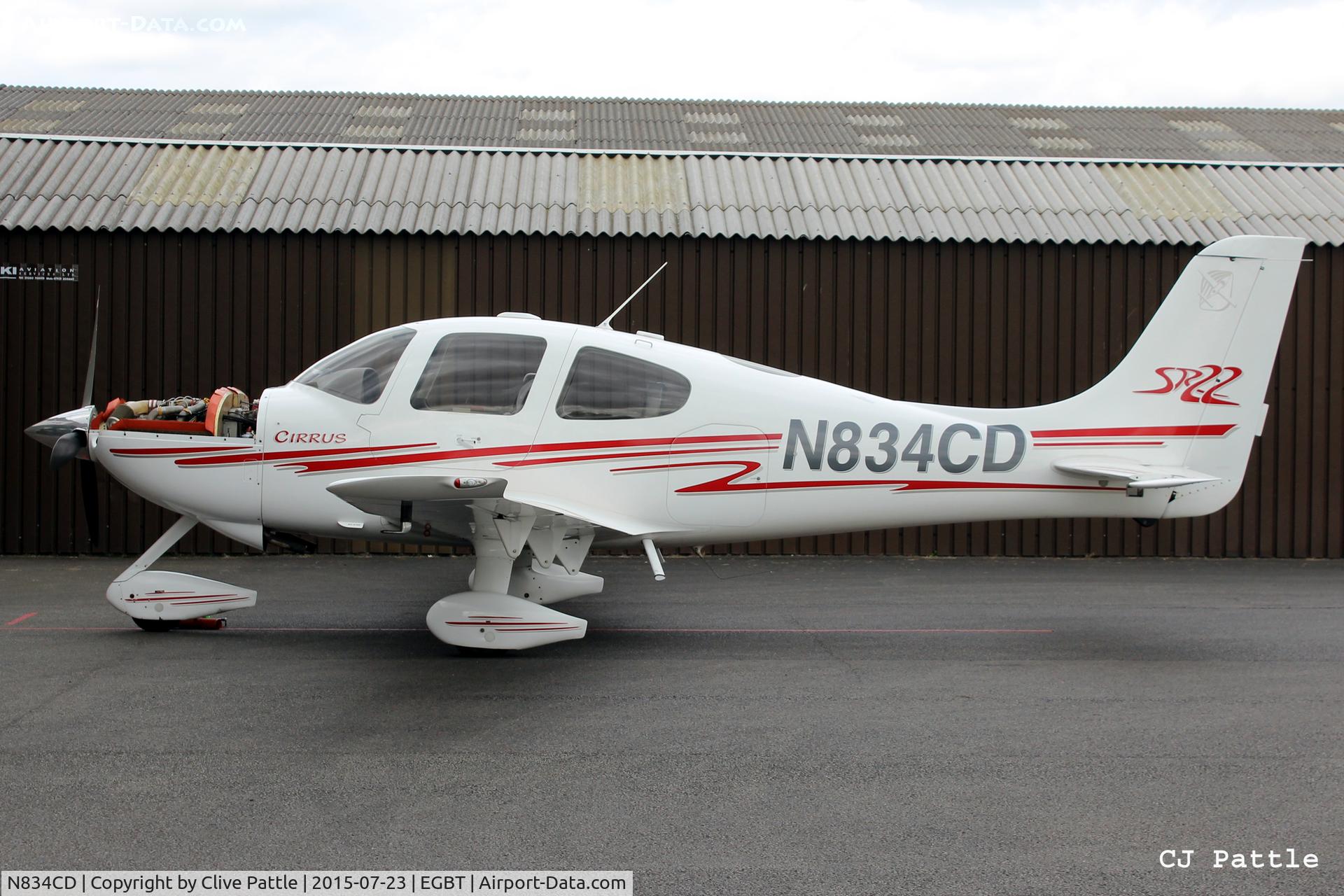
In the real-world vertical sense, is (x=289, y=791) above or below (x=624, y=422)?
below

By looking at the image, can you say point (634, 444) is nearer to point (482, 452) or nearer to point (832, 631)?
point (482, 452)

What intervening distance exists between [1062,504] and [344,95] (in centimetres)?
1382

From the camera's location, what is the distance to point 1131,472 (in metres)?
7.43

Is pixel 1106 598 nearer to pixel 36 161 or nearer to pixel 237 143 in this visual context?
pixel 237 143

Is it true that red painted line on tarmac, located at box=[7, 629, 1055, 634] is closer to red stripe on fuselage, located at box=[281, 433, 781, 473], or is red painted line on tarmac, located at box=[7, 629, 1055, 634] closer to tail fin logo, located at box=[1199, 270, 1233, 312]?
red stripe on fuselage, located at box=[281, 433, 781, 473]

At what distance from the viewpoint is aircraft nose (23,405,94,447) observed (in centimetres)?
746

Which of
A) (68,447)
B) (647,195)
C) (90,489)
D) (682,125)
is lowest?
(90,489)

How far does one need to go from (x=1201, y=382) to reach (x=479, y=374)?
505cm

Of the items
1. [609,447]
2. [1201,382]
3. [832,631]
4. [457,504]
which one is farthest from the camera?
[832,631]

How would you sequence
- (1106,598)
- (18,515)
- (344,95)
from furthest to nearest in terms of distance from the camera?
(344,95), (18,515), (1106,598)

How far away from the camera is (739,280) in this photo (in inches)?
490

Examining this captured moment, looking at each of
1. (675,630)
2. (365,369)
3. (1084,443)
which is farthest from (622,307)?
(1084,443)

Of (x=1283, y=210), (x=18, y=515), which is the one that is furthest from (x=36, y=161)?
(x=1283, y=210)

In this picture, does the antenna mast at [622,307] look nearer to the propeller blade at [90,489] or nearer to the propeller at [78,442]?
the propeller at [78,442]
